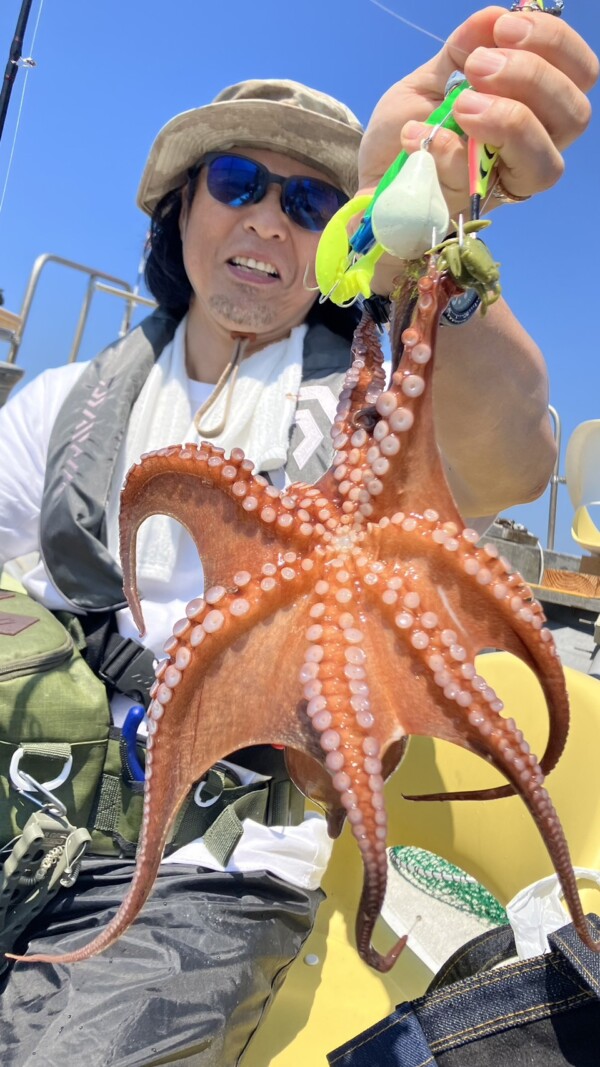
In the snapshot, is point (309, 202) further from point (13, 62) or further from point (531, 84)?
point (13, 62)

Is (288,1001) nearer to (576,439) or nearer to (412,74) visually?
(412,74)

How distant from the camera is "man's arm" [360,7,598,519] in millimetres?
1018

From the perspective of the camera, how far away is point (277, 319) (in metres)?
2.82

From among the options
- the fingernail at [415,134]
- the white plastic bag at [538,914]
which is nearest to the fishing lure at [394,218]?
the fingernail at [415,134]

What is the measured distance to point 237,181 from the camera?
8.96 ft

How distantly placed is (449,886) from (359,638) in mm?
3521

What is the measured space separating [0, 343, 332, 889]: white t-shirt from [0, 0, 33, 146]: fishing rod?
2.99m

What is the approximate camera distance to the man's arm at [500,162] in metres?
1.02

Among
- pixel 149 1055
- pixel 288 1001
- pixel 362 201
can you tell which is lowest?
pixel 288 1001

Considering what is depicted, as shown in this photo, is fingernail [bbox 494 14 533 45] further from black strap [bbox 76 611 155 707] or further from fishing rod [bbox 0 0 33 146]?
fishing rod [bbox 0 0 33 146]

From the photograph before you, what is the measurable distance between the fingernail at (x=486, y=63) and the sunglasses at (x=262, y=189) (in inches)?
69.7

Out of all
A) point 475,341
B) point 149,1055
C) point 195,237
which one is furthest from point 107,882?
point 195,237

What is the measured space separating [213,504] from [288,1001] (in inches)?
76.2

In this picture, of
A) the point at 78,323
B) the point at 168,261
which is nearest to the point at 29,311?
the point at 78,323
